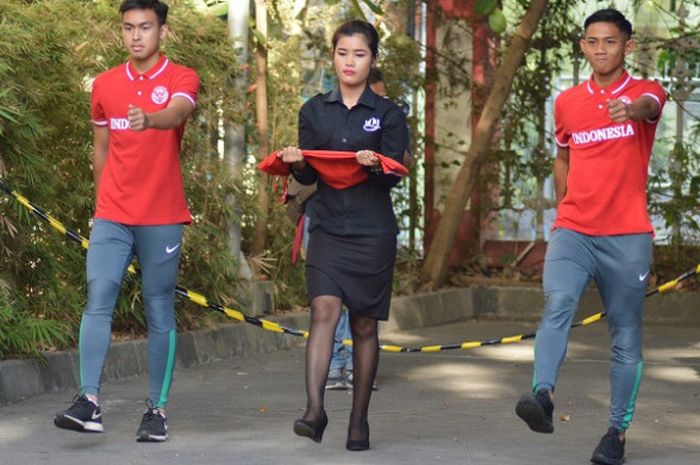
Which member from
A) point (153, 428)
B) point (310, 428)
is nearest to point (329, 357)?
point (310, 428)

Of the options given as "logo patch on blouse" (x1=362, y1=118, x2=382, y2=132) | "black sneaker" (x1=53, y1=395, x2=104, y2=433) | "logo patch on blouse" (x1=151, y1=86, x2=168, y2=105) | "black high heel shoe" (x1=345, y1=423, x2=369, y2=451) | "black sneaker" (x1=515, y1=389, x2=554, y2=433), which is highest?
"logo patch on blouse" (x1=151, y1=86, x2=168, y2=105)

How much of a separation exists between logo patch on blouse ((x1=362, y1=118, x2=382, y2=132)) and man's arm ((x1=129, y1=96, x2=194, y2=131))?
30.0 inches

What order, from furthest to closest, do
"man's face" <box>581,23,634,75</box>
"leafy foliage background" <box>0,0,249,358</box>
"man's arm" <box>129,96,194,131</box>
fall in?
"leafy foliage background" <box>0,0,249,358</box> < "man's face" <box>581,23,634,75</box> < "man's arm" <box>129,96,194,131</box>

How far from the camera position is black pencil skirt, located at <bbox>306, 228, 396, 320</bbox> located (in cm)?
730

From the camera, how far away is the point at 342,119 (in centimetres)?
734

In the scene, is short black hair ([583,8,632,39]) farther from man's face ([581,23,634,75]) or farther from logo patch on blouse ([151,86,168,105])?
logo patch on blouse ([151,86,168,105])

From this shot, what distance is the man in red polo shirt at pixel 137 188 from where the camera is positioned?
7363mm

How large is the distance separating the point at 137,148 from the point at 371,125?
40.3 inches

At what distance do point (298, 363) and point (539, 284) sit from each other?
4911 millimetres

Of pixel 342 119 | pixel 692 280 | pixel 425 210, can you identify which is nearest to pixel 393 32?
pixel 425 210

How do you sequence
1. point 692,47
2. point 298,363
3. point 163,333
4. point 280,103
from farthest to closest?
1. point 692,47
2. point 280,103
3. point 298,363
4. point 163,333

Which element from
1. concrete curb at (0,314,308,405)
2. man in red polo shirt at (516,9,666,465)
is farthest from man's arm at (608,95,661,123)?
concrete curb at (0,314,308,405)

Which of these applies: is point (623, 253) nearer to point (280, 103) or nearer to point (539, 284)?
point (280, 103)

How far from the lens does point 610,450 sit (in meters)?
7.01
